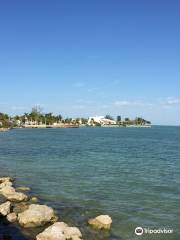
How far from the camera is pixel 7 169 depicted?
4850cm

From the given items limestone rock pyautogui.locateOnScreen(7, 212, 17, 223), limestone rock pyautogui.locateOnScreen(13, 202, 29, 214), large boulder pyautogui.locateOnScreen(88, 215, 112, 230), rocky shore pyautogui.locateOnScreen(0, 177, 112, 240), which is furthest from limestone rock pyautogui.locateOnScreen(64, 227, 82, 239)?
limestone rock pyautogui.locateOnScreen(13, 202, 29, 214)

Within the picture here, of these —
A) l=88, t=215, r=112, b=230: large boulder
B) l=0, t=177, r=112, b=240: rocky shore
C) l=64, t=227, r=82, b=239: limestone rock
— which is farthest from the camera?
l=88, t=215, r=112, b=230: large boulder

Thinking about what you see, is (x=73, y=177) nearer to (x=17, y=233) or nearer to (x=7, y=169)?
(x=7, y=169)

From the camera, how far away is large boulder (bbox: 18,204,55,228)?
2242 centimetres

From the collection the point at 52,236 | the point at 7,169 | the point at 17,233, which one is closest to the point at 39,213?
the point at 17,233

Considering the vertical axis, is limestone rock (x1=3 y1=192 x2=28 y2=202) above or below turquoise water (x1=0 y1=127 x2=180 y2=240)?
above

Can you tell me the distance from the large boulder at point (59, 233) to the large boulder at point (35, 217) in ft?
8.19

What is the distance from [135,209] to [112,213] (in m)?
2.30

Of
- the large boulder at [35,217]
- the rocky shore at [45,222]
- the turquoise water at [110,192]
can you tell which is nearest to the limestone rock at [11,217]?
the rocky shore at [45,222]

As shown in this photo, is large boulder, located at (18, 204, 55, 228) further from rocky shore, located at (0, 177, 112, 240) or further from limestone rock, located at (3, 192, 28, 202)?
limestone rock, located at (3, 192, 28, 202)

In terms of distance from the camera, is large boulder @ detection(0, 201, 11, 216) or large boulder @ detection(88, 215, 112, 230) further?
large boulder @ detection(0, 201, 11, 216)

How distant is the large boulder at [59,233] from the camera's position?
19.4m

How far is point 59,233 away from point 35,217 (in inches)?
138

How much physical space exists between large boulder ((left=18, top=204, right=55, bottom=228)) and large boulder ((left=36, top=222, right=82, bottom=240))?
2.50 metres
